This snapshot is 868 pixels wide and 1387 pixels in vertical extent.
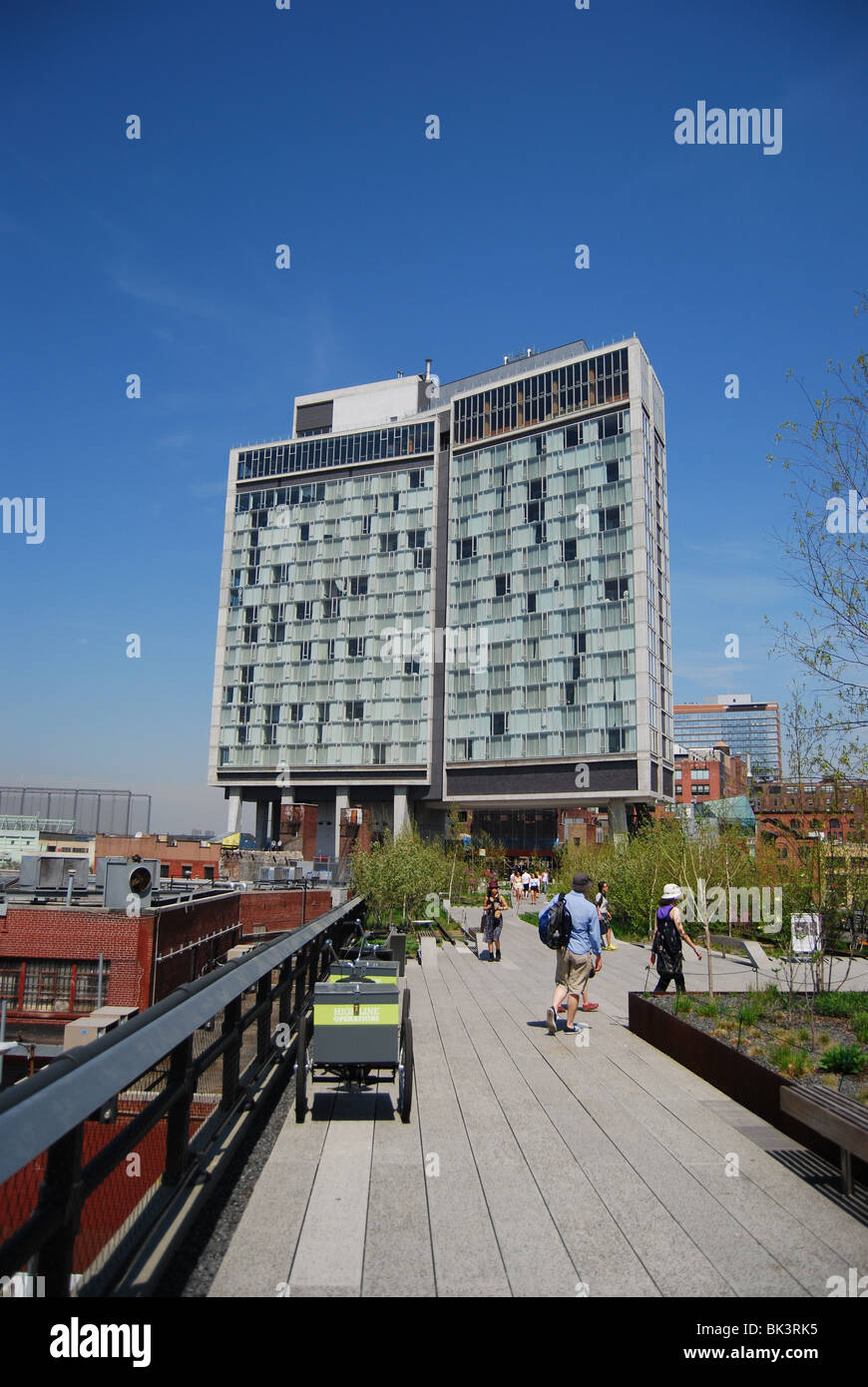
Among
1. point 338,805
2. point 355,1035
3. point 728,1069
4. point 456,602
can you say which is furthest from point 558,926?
point 338,805

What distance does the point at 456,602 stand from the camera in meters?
82.9

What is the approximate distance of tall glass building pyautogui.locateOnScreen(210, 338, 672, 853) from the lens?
73.4 m

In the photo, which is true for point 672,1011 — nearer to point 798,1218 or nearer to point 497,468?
point 798,1218

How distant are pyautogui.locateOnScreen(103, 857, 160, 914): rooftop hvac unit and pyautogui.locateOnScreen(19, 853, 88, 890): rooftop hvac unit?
21.1 feet

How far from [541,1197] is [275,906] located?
4689 cm

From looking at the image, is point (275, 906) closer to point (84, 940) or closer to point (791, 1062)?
point (84, 940)

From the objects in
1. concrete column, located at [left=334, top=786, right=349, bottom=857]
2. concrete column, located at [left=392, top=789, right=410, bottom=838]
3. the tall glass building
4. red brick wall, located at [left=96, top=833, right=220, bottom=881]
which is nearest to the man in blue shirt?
the tall glass building

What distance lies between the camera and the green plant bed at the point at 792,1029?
24.7ft

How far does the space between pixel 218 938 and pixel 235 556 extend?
5545 cm

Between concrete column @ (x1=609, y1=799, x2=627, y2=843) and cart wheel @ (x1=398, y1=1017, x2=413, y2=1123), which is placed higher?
concrete column @ (x1=609, y1=799, x2=627, y2=843)

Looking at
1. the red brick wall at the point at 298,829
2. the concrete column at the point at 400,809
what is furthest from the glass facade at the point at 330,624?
the red brick wall at the point at 298,829

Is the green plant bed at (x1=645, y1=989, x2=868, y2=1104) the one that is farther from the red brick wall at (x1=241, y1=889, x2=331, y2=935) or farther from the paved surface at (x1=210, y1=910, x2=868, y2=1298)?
the red brick wall at (x1=241, y1=889, x2=331, y2=935)

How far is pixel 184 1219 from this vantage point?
4.55 meters
